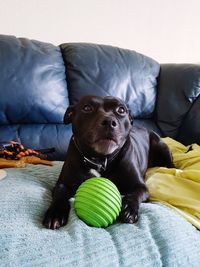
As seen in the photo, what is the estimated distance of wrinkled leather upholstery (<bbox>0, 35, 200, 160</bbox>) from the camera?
Answer: 176cm

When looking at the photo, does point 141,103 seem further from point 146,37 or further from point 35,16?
point 35,16

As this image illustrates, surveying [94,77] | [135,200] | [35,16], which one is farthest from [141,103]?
[135,200]

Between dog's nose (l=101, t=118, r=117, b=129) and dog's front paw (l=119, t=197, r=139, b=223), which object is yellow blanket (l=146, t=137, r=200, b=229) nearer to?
dog's front paw (l=119, t=197, r=139, b=223)

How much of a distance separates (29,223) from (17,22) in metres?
1.61

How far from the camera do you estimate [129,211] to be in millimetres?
963

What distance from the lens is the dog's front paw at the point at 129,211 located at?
0.93 meters

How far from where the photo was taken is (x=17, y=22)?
205 centimetres

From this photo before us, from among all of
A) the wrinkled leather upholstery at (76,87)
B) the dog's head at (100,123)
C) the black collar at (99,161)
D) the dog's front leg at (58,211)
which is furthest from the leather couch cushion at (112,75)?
the dog's front leg at (58,211)

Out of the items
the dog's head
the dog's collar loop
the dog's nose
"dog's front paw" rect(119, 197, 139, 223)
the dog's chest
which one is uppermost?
the dog's nose

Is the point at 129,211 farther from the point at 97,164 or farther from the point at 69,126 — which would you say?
the point at 69,126

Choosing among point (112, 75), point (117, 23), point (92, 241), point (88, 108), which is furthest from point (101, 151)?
point (117, 23)

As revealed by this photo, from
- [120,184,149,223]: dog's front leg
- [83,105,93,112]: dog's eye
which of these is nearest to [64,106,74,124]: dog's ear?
[83,105,93,112]: dog's eye

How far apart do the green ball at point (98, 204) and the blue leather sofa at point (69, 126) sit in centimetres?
3

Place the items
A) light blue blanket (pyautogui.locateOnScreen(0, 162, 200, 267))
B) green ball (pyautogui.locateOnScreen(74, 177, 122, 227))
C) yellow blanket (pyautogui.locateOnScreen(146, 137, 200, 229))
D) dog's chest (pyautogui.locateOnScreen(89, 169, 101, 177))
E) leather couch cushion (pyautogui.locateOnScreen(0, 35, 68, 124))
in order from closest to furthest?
light blue blanket (pyautogui.locateOnScreen(0, 162, 200, 267)) < green ball (pyautogui.locateOnScreen(74, 177, 122, 227)) < yellow blanket (pyautogui.locateOnScreen(146, 137, 200, 229)) < dog's chest (pyautogui.locateOnScreen(89, 169, 101, 177)) < leather couch cushion (pyautogui.locateOnScreen(0, 35, 68, 124))
